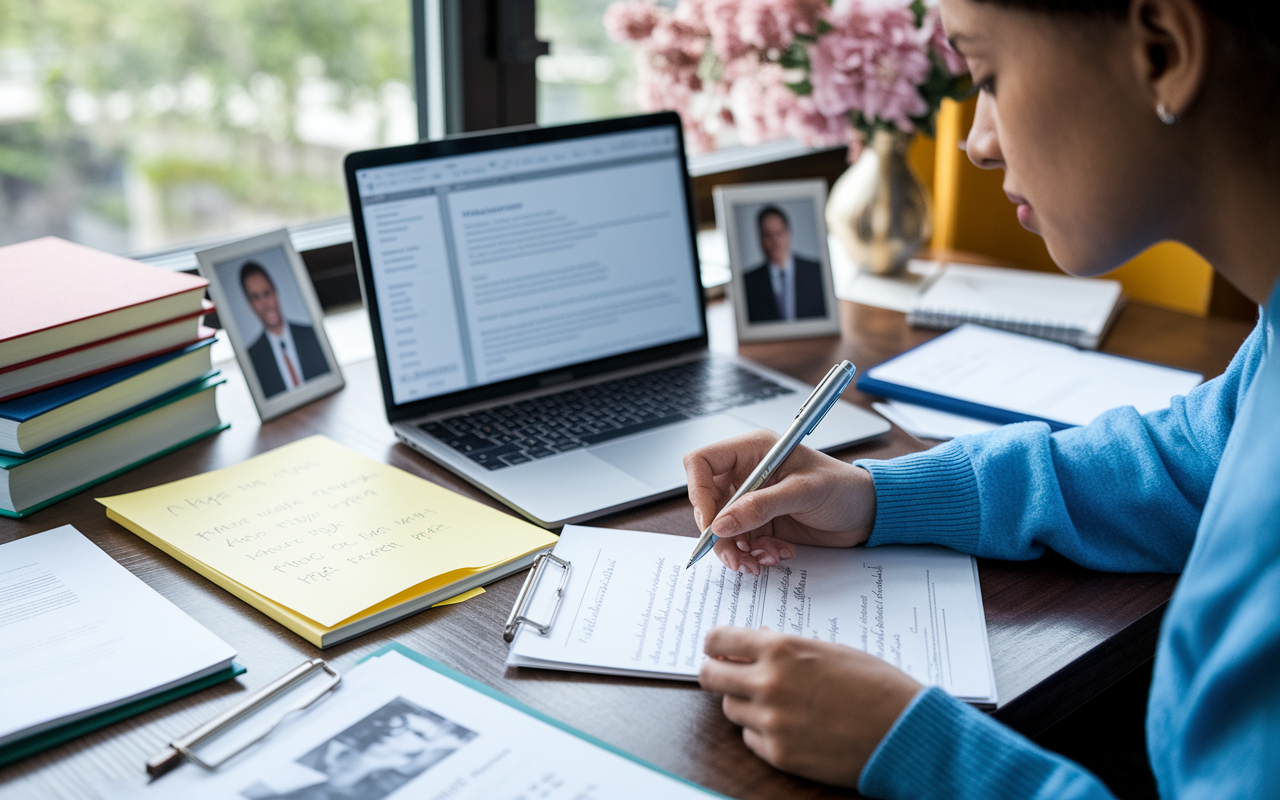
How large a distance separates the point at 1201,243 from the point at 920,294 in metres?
0.87

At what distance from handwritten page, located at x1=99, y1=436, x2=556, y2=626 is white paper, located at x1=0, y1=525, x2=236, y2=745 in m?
0.06

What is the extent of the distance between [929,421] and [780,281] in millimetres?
333

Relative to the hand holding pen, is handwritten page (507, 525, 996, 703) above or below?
below

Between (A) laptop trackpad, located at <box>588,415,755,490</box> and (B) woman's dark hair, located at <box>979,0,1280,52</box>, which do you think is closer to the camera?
(B) woman's dark hair, located at <box>979,0,1280,52</box>

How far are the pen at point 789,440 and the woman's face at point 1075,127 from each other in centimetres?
19

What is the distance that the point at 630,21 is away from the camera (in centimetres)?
150

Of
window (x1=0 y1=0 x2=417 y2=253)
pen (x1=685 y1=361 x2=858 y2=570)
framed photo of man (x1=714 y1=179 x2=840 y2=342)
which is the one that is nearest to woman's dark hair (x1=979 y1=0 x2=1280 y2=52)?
pen (x1=685 y1=361 x2=858 y2=570)

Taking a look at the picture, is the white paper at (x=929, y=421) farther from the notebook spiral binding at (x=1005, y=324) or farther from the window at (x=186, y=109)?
the window at (x=186, y=109)

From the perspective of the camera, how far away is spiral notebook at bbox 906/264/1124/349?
1.37 metres

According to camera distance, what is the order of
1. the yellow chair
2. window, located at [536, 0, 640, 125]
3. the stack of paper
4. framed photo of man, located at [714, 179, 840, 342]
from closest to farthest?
the stack of paper
framed photo of man, located at [714, 179, 840, 342]
window, located at [536, 0, 640, 125]
the yellow chair

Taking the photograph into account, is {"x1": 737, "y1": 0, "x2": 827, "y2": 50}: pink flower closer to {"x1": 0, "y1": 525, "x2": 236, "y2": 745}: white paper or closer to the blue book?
the blue book

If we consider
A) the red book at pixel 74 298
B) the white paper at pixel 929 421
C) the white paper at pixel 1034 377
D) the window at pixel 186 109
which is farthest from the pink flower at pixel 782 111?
the red book at pixel 74 298

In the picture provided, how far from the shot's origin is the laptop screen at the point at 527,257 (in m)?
1.06

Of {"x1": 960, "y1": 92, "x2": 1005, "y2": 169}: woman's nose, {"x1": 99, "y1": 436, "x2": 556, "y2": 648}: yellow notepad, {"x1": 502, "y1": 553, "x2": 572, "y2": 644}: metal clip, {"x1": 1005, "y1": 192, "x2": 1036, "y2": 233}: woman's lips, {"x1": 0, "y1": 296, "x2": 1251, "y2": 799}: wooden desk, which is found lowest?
{"x1": 0, "y1": 296, "x2": 1251, "y2": 799}: wooden desk
